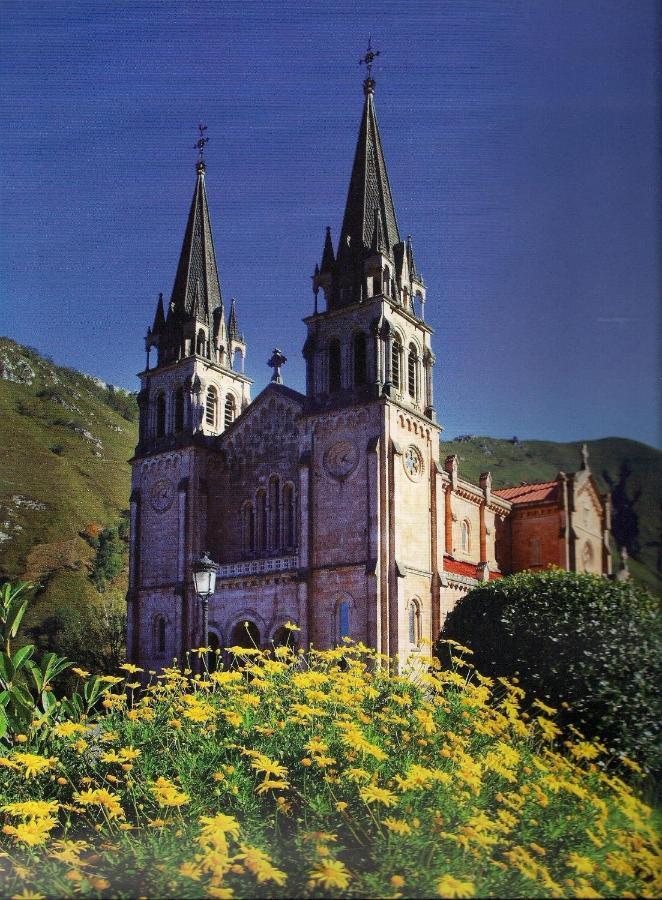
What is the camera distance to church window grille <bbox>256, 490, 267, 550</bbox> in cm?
3703

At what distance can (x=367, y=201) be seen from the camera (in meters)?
36.6

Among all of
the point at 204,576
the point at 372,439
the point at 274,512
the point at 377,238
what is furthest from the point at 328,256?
the point at 204,576

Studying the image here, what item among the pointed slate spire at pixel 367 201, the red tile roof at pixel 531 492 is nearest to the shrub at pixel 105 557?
the red tile roof at pixel 531 492

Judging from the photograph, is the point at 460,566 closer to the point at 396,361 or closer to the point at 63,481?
the point at 396,361

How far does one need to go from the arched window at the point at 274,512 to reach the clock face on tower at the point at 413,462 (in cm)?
703

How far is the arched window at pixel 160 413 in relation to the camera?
136ft

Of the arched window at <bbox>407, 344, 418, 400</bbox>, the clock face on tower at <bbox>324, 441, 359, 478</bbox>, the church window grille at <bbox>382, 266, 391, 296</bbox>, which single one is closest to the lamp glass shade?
the clock face on tower at <bbox>324, 441, 359, 478</bbox>

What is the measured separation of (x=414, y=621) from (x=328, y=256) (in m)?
16.6

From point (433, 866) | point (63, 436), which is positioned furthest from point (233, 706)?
point (63, 436)

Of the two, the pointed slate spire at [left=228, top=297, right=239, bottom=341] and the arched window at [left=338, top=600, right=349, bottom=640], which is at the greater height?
the pointed slate spire at [left=228, top=297, right=239, bottom=341]

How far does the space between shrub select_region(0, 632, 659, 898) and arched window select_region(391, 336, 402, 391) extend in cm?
2531

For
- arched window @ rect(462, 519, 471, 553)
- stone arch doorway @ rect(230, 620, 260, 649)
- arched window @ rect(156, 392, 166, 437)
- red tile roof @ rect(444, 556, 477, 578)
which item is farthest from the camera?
arched window @ rect(462, 519, 471, 553)

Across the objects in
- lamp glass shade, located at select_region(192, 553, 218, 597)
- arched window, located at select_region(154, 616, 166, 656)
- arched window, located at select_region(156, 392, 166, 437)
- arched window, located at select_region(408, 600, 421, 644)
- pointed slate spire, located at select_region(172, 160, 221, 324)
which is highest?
pointed slate spire, located at select_region(172, 160, 221, 324)

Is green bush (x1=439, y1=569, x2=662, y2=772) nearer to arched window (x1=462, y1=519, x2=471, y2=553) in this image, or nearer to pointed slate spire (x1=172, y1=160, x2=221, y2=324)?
arched window (x1=462, y1=519, x2=471, y2=553)
